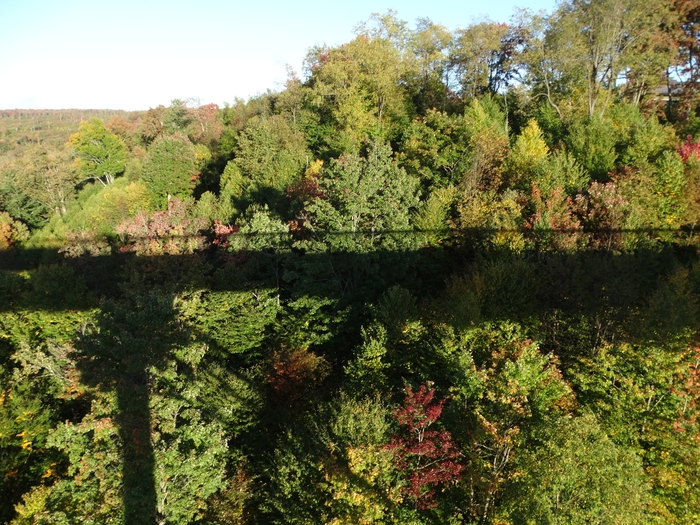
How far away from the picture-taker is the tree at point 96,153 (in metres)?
61.8

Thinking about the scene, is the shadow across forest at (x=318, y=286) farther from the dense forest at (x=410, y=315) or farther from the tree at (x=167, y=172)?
the tree at (x=167, y=172)

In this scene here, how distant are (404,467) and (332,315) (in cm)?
1073

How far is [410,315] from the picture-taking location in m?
18.1

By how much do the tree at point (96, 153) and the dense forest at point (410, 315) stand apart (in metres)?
26.1

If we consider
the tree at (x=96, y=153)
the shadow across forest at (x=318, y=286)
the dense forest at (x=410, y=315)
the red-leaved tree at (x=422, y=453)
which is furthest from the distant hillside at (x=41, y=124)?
the red-leaved tree at (x=422, y=453)

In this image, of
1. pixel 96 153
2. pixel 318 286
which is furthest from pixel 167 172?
pixel 96 153

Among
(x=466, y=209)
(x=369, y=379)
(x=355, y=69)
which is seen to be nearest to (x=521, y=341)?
(x=369, y=379)

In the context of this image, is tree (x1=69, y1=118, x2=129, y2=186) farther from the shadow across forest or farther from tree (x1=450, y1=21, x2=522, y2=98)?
tree (x1=450, y1=21, x2=522, y2=98)

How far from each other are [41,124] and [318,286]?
13612cm

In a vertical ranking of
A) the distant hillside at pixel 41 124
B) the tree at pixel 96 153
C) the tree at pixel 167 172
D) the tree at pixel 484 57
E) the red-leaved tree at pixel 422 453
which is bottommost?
the red-leaved tree at pixel 422 453

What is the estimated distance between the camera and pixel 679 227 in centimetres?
2138

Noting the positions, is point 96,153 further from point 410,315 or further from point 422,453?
point 422,453

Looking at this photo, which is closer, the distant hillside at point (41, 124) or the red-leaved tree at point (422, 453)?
the red-leaved tree at point (422, 453)

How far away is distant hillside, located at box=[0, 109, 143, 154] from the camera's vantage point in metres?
93.5
